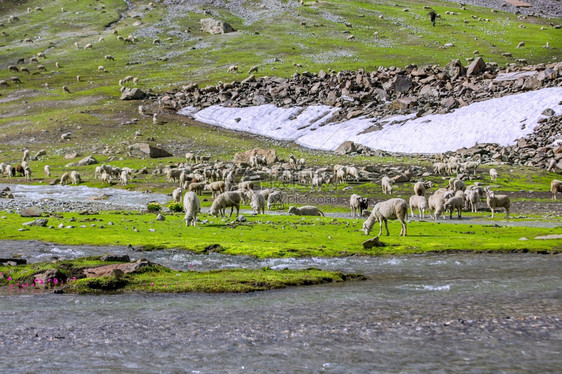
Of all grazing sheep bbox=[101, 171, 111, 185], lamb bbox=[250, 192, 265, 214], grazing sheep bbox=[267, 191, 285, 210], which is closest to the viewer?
lamb bbox=[250, 192, 265, 214]

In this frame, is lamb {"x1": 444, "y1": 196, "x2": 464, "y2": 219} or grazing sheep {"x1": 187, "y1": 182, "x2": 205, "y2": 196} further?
grazing sheep {"x1": 187, "y1": 182, "x2": 205, "y2": 196}

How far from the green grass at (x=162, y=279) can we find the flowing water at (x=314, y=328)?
0.75 meters

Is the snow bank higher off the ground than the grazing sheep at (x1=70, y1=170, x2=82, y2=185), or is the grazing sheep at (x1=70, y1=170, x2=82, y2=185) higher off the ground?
the snow bank

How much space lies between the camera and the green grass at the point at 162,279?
21.8 m

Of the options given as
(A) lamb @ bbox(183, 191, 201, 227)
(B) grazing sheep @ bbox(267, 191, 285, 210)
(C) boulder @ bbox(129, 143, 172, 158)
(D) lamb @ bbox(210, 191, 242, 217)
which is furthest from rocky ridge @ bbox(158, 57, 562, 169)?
(A) lamb @ bbox(183, 191, 201, 227)

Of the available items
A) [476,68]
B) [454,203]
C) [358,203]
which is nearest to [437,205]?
[454,203]

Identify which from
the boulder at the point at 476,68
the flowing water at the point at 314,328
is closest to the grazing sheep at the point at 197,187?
the flowing water at the point at 314,328

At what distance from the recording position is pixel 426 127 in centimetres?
9094

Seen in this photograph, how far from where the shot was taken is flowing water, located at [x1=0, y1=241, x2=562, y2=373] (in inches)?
535

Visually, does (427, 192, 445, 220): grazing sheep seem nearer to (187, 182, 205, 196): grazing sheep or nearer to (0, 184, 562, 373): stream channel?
(0, 184, 562, 373): stream channel

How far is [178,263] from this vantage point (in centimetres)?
2727

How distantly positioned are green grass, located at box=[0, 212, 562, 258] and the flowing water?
219 inches

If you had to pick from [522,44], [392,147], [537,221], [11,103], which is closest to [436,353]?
[537,221]

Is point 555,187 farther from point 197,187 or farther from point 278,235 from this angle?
point 197,187
